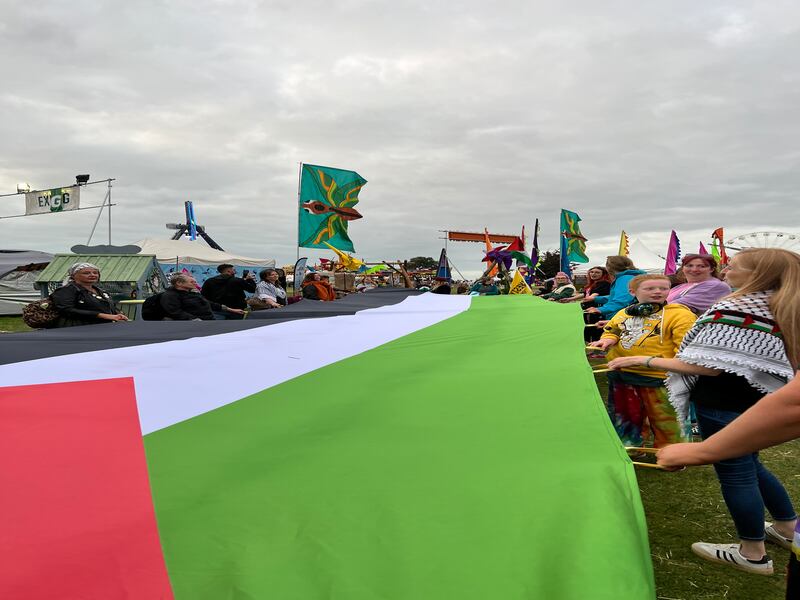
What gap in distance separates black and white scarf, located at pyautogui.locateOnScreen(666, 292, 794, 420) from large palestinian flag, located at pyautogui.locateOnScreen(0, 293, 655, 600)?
51 cm

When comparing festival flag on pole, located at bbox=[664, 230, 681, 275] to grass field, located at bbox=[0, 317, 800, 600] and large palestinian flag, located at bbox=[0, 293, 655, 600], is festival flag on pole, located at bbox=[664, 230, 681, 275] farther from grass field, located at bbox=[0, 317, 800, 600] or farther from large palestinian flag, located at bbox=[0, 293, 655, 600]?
large palestinian flag, located at bbox=[0, 293, 655, 600]

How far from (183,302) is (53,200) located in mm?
14928

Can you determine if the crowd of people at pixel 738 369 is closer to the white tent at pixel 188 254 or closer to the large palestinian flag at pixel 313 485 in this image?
the large palestinian flag at pixel 313 485

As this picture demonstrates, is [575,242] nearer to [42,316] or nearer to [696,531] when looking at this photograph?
[696,531]

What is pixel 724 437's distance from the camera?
1.21 meters

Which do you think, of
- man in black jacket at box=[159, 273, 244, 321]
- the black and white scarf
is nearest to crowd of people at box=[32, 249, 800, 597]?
the black and white scarf

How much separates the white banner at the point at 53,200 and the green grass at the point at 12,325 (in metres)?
3.79

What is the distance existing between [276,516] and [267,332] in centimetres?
264

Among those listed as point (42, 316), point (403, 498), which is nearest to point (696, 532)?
point (403, 498)

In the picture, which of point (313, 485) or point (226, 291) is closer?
point (313, 485)

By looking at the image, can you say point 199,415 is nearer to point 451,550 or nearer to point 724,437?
point 451,550

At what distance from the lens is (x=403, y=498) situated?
128 centimetres

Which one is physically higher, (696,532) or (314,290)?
(314,290)

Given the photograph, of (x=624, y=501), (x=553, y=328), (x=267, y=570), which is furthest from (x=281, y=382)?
(x=553, y=328)
